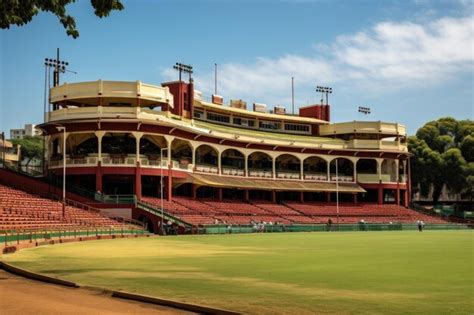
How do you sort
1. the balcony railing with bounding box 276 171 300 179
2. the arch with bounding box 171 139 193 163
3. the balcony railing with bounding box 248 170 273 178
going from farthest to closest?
1. the balcony railing with bounding box 276 171 300 179
2. the balcony railing with bounding box 248 170 273 178
3. the arch with bounding box 171 139 193 163

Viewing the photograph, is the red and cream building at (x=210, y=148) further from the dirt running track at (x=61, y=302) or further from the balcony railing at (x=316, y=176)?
the dirt running track at (x=61, y=302)

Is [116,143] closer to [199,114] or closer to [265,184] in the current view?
[199,114]

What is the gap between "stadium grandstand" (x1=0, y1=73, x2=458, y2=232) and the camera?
A: 6300 cm

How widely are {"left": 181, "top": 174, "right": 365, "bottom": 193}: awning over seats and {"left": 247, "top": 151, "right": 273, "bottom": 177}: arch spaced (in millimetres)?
1233

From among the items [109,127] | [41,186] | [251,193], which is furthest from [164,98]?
[251,193]

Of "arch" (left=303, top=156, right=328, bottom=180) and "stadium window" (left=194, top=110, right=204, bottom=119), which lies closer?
"stadium window" (left=194, top=110, right=204, bottom=119)

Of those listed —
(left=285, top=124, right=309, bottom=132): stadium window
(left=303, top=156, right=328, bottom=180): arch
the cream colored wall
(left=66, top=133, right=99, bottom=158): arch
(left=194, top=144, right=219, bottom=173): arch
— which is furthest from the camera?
(left=285, top=124, right=309, bottom=132): stadium window

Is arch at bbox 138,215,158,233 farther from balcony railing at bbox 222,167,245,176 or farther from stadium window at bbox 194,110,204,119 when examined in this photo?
stadium window at bbox 194,110,204,119

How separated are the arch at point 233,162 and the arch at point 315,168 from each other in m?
11.9

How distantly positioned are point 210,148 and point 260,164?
13620 mm

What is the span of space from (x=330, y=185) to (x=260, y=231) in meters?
32.4

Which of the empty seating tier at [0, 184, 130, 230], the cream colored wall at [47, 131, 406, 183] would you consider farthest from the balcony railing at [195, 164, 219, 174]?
the empty seating tier at [0, 184, 130, 230]

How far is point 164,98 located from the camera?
71000 mm

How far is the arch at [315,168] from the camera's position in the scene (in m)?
97.0
